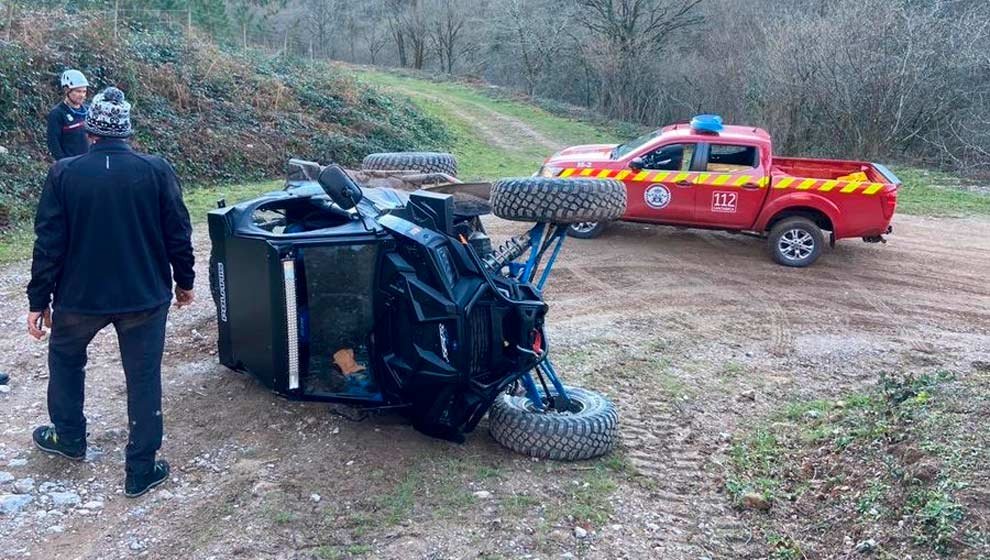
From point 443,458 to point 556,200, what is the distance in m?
1.64

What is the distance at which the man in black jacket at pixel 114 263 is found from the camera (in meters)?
3.86

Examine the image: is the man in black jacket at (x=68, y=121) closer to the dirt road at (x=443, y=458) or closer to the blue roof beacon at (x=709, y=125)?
the dirt road at (x=443, y=458)

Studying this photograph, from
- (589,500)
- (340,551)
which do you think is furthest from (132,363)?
(589,500)

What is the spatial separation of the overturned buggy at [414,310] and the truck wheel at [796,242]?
5976mm

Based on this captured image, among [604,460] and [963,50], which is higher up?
[963,50]

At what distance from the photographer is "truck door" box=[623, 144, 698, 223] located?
10531mm

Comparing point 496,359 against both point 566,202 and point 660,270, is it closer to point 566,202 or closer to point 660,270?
point 566,202

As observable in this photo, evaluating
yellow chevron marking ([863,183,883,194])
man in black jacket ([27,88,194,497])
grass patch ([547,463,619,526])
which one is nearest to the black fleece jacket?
man in black jacket ([27,88,194,497])

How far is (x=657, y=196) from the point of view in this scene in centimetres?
1062

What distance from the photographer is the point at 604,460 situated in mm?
4914

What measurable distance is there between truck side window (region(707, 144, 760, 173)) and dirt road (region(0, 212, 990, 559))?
2.68 metres

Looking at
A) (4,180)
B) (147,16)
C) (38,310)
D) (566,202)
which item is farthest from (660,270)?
(147,16)

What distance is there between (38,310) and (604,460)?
318 centimetres

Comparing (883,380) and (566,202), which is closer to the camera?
(566,202)
